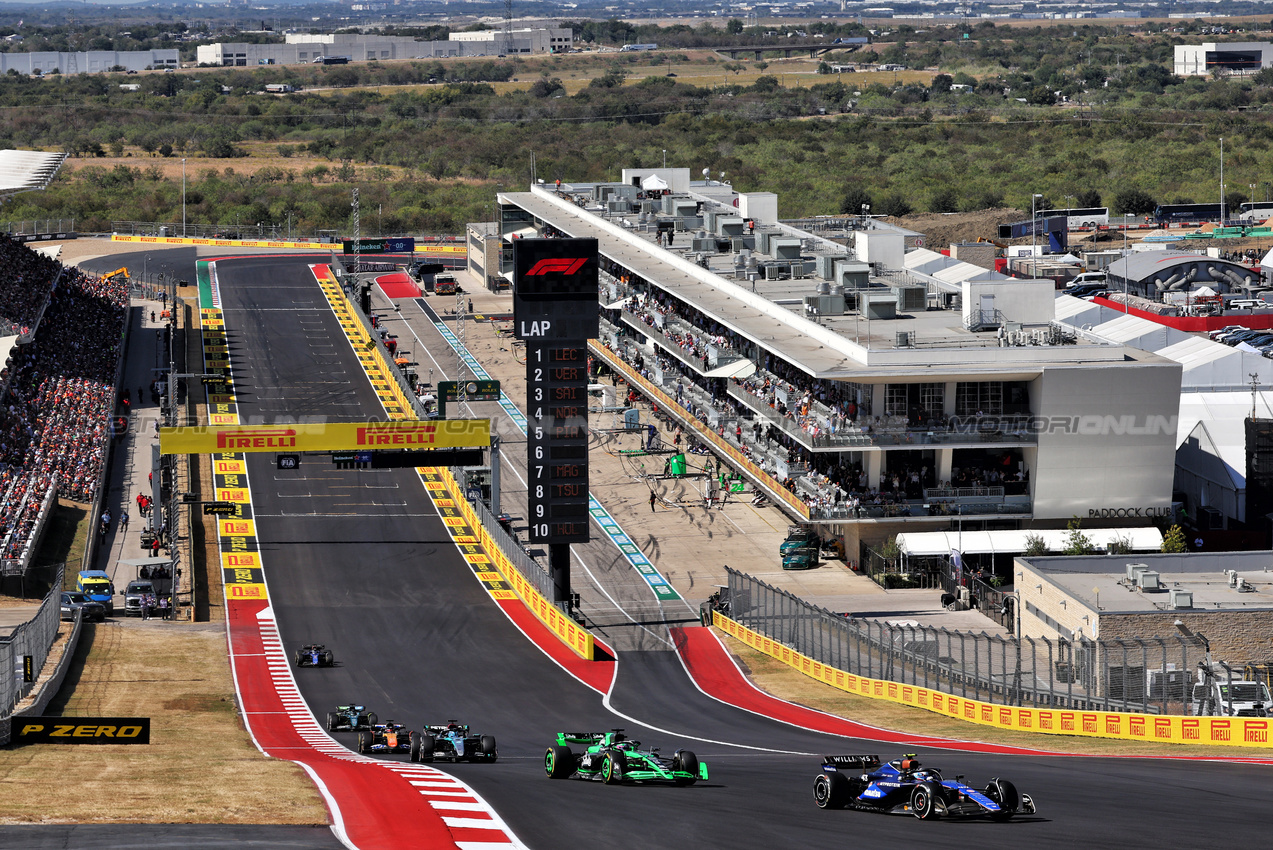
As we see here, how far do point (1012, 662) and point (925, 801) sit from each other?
16.2 m

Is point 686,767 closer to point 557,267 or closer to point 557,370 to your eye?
point 557,370

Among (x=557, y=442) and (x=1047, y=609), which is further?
(x=557, y=442)

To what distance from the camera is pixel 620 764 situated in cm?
3966

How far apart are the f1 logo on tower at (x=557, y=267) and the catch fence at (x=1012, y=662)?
13.5m

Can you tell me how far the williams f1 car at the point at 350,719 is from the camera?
49.5 metres

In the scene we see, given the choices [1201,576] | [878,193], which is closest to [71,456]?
[1201,576]

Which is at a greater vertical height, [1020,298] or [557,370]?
[1020,298]

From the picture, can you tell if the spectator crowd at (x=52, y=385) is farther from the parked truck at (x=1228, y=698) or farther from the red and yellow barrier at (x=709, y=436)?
the parked truck at (x=1228, y=698)

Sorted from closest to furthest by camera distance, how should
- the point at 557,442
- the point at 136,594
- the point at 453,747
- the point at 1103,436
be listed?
1. the point at 453,747
2. the point at 557,442
3. the point at 136,594
4. the point at 1103,436

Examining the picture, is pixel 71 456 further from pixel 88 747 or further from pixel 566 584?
pixel 88 747

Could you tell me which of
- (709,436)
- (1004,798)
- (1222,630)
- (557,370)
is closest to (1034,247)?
(709,436)

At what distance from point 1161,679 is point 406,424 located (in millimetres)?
38354

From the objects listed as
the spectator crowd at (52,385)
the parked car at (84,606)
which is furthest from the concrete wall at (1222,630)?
the spectator crowd at (52,385)

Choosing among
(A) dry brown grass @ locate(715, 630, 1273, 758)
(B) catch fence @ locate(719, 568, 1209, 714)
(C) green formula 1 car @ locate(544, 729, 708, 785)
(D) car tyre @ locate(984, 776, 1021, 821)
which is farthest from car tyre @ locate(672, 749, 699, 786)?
(B) catch fence @ locate(719, 568, 1209, 714)
